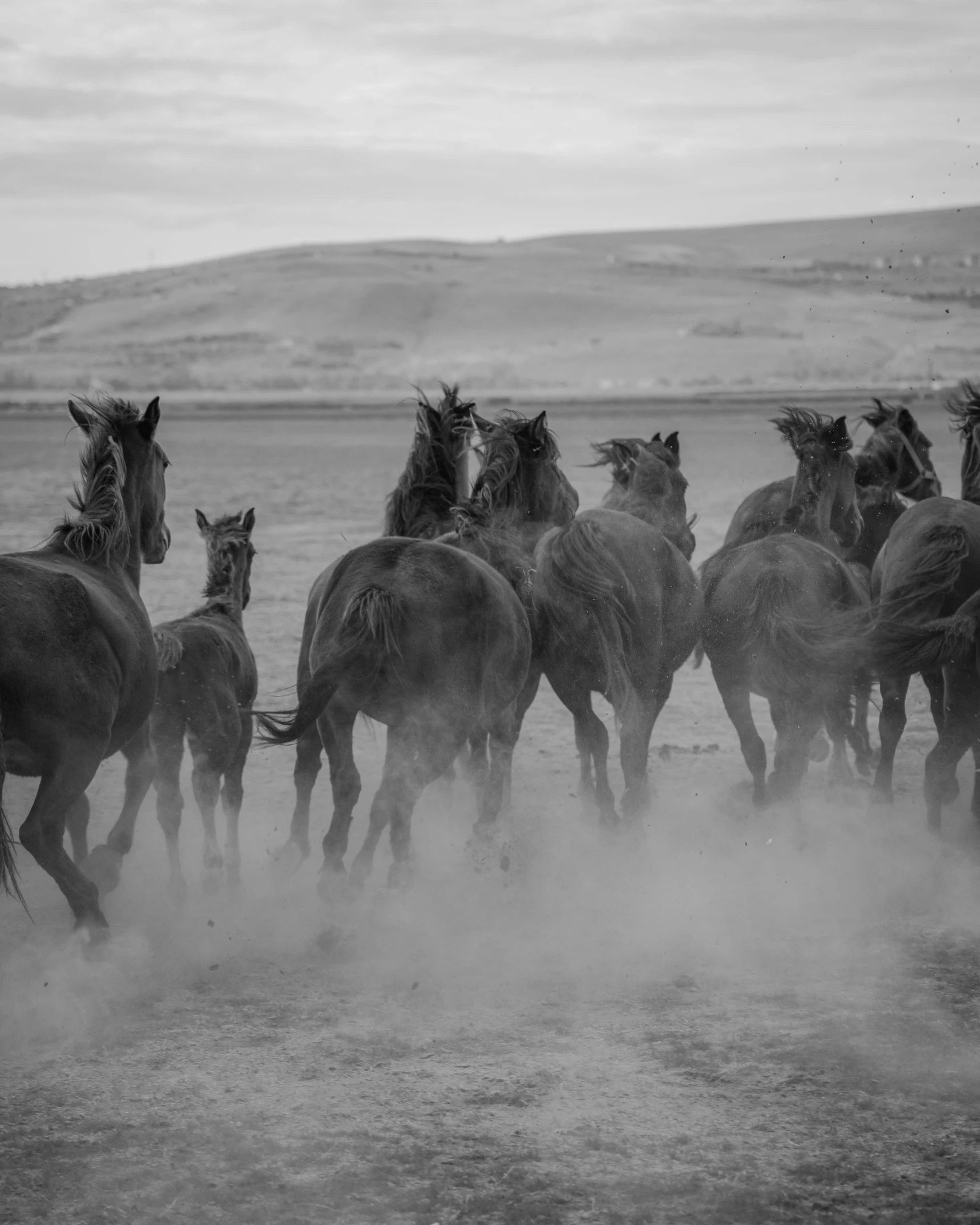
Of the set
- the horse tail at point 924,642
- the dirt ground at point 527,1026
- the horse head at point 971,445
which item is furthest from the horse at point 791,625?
the horse head at point 971,445

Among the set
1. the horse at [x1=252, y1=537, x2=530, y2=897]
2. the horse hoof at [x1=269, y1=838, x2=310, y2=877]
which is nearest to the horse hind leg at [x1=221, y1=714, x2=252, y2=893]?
the horse hoof at [x1=269, y1=838, x2=310, y2=877]

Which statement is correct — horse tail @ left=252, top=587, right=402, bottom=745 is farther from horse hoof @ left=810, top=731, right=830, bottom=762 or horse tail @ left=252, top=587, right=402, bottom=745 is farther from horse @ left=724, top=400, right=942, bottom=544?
horse @ left=724, top=400, right=942, bottom=544

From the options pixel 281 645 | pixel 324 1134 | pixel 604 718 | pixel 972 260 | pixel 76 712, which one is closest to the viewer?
pixel 324 1134

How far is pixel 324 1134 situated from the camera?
3670mm

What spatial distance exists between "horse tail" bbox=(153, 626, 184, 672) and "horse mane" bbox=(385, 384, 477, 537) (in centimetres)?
187

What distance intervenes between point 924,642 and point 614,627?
1399mm

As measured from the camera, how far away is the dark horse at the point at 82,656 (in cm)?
455

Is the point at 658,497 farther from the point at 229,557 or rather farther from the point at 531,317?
the point at 531,317

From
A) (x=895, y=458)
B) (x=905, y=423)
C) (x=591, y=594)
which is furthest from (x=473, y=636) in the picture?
(x=905, y=423)

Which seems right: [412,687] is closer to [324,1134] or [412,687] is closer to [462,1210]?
[324,1134]

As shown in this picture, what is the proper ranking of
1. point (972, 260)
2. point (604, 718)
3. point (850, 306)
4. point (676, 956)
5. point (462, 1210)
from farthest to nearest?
point (972, 260)
point (850, 306)
point (604, 718)
point (676, 956)
point (462, 1210)

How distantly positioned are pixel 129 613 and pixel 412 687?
114 centimetres

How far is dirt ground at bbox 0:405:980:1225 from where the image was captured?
3424mm

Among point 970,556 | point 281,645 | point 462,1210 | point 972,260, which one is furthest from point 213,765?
point 972,260
